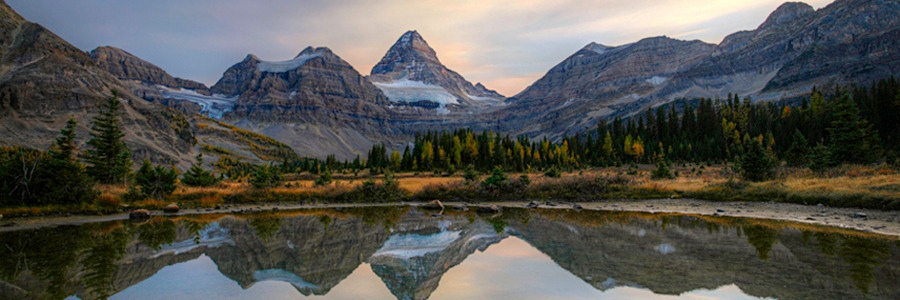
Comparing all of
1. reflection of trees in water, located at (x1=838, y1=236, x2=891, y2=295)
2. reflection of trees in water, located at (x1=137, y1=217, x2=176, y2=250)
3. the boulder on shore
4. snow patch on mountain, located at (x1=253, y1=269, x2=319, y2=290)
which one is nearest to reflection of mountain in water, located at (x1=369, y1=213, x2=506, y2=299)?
snow patch on mountain, located at (x1=253, y1=269, x2=319, y2=290)

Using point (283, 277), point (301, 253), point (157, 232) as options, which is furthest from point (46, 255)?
point (283, 277)

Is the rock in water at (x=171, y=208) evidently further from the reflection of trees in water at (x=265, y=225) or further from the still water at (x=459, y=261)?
the reflection of trees in water at (x=265, y=225)

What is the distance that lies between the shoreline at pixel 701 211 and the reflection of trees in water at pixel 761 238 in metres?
2.85

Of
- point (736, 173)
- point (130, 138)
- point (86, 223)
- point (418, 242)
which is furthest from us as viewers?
point (130, 138)

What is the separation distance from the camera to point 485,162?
80.8 meters

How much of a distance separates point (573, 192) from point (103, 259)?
2982cm

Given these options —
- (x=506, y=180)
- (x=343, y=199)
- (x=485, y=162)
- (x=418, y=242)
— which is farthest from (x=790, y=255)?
(x=485, y=162)

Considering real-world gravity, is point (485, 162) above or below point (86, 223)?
below

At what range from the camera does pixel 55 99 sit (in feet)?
442

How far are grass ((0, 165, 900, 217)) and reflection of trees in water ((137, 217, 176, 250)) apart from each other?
6.14 m

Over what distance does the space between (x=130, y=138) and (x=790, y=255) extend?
160 metres

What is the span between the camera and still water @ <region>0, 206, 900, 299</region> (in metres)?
11.8

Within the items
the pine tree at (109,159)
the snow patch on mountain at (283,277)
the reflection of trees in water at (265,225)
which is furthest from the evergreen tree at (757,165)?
the pine tree at (109,159)

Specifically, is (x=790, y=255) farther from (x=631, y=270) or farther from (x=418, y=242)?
(x=418, y=242)
